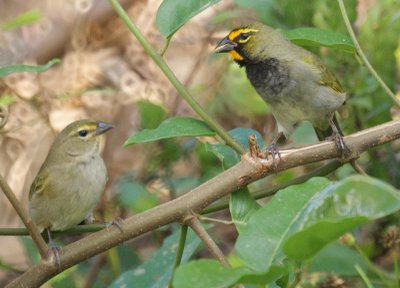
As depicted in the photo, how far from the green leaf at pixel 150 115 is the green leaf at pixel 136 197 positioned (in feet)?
1.36

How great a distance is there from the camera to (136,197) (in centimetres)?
421

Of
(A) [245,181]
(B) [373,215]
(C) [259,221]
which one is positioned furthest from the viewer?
(A) [245,181]

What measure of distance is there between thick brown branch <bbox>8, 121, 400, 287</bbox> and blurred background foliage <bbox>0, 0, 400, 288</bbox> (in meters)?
0.38

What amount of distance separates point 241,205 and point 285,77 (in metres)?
1.51

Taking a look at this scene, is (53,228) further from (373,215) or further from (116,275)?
(373,215)

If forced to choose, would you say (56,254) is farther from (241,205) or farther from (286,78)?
(286,78)

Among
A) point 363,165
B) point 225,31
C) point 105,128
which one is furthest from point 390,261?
point 225,31

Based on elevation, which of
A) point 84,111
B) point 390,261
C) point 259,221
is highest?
point 259,221

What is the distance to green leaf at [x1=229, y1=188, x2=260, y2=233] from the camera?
2277 mm

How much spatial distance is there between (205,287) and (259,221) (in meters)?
0.24

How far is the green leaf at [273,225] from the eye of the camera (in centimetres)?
155

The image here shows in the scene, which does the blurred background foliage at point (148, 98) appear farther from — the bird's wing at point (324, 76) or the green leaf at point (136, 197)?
the bird's wing at point (324, 76)

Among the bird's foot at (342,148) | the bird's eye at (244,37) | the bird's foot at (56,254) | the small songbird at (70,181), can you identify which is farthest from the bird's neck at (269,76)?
the bird's foot at (56,254)

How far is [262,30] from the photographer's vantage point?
3.80 metres
